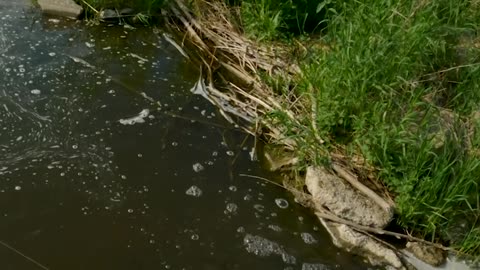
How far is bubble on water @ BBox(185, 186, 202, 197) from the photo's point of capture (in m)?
3.46

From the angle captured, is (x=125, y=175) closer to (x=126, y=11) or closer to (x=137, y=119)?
(x=137, y=119)

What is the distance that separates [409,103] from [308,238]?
1.17 m

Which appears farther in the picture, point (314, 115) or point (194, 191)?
point (314, 115)

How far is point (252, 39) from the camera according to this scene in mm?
4941

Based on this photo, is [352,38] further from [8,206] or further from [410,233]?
[8,206]

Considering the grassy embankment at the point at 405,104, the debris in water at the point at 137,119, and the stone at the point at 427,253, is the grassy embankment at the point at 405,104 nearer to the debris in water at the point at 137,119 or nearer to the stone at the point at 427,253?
the stone at the point at 427,253

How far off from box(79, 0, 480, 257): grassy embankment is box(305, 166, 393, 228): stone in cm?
13

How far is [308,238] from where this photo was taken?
3.37 meters

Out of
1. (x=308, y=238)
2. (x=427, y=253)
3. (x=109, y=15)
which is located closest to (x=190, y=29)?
(x=109, y=15)

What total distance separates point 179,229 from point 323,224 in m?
0.90

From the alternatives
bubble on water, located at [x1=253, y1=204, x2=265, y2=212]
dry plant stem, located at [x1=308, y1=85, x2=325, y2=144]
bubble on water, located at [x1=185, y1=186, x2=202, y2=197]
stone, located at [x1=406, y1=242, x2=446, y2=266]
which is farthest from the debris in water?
stone, located at [x1=406, y1=242, x2=446, y2=266]

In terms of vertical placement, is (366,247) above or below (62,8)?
below

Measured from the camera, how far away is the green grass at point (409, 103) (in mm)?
3434

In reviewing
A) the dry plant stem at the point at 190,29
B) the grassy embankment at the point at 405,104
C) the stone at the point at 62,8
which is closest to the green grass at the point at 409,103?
the grassy embankment at the point at 405,104
